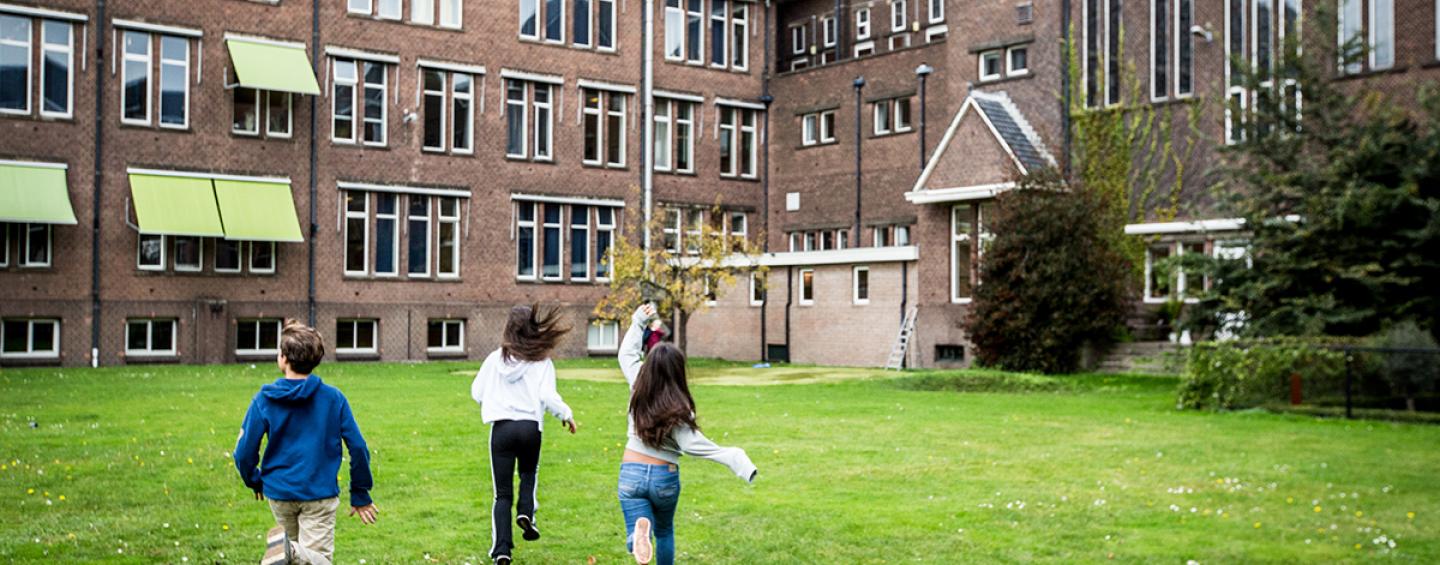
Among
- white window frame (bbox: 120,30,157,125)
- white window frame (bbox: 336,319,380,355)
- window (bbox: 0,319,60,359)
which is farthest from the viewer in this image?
white window frame (bbox: 336,319,380,355)

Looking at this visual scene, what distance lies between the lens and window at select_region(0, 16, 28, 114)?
119 ft

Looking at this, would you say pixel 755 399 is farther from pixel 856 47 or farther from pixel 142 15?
pixel 856 47

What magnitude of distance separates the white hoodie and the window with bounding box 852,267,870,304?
29.7 m

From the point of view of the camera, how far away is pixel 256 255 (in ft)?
129

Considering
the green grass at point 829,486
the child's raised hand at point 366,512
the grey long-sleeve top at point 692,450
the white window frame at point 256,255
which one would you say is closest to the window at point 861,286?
the white window frame at point 256,255

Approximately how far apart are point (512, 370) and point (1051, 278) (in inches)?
956

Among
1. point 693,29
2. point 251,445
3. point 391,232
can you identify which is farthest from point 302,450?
point 693,29

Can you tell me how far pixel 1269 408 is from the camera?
70.0 ft

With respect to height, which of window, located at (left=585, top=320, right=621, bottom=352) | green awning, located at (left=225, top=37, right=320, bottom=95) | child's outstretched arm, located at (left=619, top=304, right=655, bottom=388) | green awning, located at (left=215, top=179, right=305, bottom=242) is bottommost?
window, located at (left=585, top=320, right=621, bottom=352)

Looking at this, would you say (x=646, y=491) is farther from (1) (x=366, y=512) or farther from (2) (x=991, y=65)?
(2) (x=991, y=65)

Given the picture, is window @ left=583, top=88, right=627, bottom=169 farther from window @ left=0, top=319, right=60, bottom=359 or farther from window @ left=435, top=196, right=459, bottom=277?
window @ left=0, top=319, right=60, bottom=359

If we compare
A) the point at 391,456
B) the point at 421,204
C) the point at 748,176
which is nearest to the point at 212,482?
the point at 391,456

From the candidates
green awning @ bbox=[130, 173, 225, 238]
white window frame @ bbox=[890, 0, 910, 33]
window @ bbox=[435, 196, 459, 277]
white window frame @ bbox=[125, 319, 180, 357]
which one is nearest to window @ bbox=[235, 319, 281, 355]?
white window frame @ bbox=[125, 319, 180, 357]

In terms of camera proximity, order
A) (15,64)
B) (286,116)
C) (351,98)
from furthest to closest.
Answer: (351,98) < (286,116) < (15,64)
